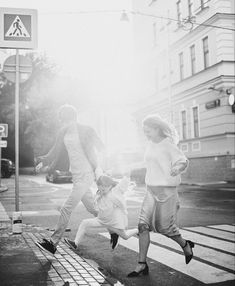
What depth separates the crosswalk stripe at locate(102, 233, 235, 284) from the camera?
456cm

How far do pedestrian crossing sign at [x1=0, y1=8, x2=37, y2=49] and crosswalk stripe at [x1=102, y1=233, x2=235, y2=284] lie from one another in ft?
11.8

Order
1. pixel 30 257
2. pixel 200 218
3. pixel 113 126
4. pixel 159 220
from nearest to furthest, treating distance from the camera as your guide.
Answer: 1. pixel 159 220
2. pixel 30 257
3. pixel 200 218
4. pixel 113 126

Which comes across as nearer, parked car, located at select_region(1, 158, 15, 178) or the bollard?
the bollard

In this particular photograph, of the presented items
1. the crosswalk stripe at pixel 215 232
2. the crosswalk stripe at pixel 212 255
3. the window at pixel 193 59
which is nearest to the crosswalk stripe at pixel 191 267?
the crosswalk stripe at pixel 212 255

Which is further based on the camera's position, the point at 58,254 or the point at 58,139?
the point at 58,139

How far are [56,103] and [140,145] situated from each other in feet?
55.7

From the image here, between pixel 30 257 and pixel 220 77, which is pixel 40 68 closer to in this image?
pixel 220 77

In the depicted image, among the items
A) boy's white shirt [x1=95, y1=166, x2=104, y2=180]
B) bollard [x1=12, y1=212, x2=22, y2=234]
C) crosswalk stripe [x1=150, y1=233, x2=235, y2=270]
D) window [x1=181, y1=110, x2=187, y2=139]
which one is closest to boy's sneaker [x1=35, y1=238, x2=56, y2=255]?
boy's white shirt [x1=95, y1=166, x2=104, y2=180]

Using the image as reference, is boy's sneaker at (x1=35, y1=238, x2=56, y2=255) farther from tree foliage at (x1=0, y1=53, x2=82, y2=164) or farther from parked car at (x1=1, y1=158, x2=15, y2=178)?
tree foliage at (x1=0, y1=53, x2=82, y2=164)

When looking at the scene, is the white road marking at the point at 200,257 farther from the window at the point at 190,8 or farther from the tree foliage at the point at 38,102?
the tree foliage at the point at 38,102

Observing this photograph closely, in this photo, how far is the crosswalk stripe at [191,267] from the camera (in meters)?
4.56

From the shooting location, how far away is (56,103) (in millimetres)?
48500

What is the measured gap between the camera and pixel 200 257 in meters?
5.49

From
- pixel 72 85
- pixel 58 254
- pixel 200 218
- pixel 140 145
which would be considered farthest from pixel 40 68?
pixel 58 254
